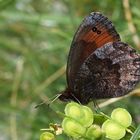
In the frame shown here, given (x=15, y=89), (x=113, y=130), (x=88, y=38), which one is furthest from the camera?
(x=15, y=89)

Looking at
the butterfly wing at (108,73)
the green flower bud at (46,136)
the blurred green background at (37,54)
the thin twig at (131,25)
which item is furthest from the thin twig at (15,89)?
the green flower bud at (46,136)

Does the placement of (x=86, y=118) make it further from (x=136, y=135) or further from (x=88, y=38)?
(x=88, y=38)

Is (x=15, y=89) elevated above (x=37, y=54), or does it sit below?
below

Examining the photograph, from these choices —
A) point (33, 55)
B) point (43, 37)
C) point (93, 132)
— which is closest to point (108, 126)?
point (93, 132)

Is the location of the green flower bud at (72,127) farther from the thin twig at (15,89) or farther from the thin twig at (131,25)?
the thin twig at (15,89)

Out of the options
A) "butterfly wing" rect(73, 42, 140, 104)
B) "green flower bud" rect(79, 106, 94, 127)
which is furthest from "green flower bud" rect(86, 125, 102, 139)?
"butterfly wing" rect(73, 42, 140, 104)

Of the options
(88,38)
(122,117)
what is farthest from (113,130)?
(88,38)
